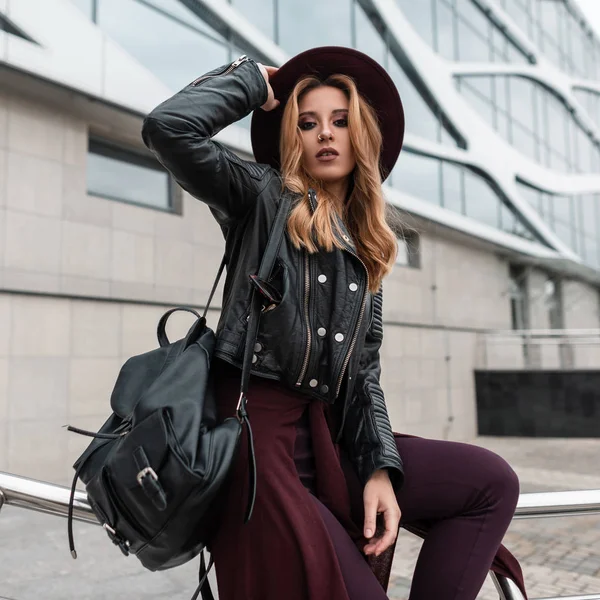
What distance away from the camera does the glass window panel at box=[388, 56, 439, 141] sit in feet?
42.1

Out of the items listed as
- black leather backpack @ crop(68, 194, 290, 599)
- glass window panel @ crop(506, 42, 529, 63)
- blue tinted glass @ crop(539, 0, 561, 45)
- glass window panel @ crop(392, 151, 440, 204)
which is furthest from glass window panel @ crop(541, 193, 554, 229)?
black leather backpack @ crop(68, 194, 290, 599)

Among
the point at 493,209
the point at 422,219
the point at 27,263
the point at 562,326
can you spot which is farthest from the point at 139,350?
the point at 562,326

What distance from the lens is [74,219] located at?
676 centimetres

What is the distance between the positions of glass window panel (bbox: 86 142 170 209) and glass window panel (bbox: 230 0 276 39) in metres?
2.88

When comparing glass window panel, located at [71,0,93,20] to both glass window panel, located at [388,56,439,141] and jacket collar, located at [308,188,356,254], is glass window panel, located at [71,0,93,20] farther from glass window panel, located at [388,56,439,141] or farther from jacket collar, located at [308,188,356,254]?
glass window panel, located at [388,56,439,141]

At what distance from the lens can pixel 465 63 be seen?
50.7 ft

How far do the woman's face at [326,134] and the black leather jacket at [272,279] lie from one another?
0.51ft

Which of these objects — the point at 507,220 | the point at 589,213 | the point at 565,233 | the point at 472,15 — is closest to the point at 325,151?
the point at 507,220

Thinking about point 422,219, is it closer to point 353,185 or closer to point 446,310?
point 446,310

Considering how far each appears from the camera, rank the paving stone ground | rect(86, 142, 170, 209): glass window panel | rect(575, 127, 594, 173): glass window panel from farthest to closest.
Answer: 1. rect(575, 127, 594, 173): glass window panel
2. rect(86, 142, 170, 209): glass window panel
3. the paving stone ground

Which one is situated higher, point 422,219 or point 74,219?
point 422,219

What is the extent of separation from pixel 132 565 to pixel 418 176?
10.4 metres

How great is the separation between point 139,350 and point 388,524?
629cm

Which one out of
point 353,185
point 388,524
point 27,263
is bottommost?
point 388,524
